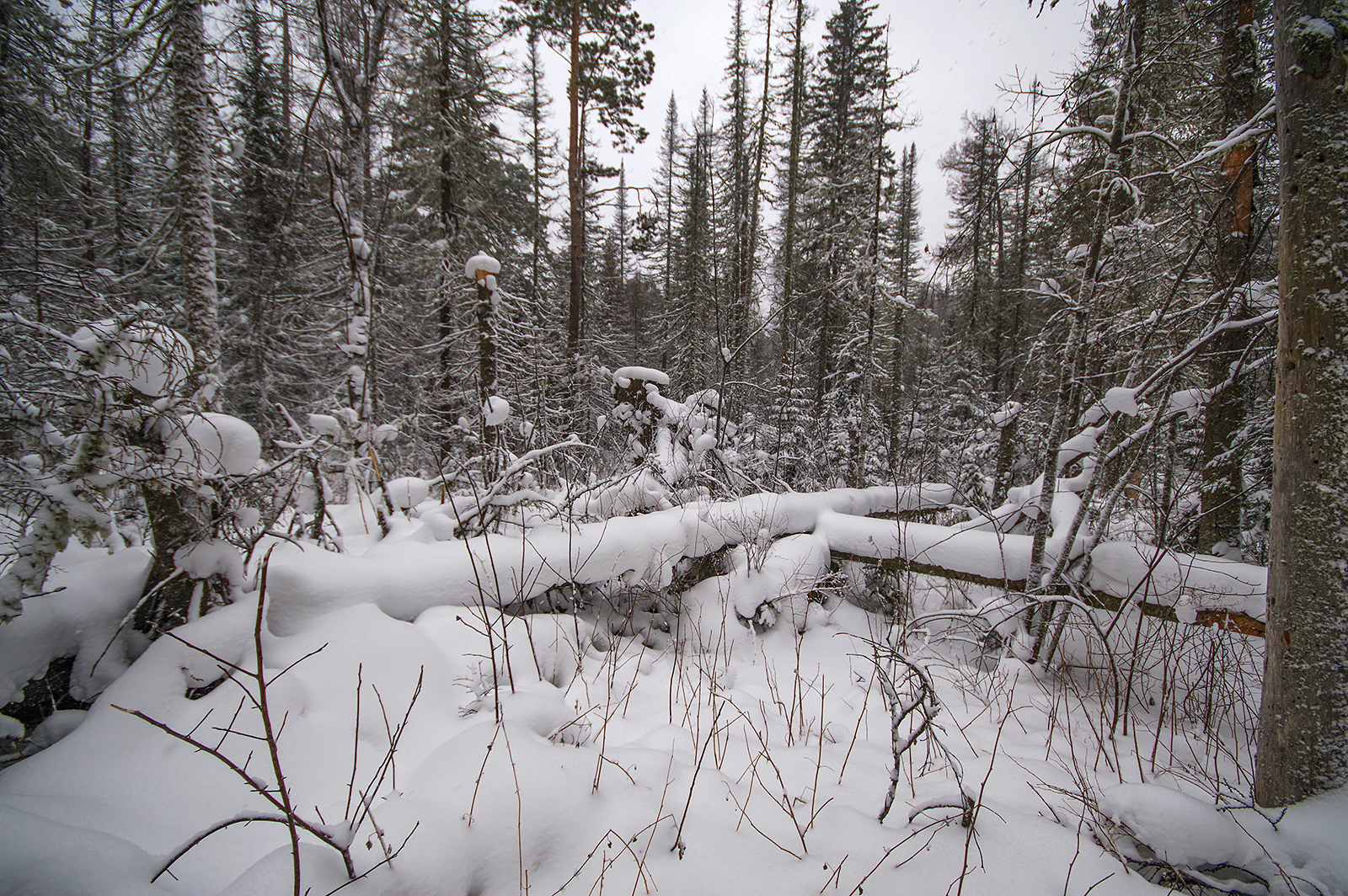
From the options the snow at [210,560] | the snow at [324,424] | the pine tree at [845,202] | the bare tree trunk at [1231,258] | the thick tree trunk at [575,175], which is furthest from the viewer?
the pine tree at [845,202]

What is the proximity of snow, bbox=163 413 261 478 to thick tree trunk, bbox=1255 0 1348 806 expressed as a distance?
4.16m

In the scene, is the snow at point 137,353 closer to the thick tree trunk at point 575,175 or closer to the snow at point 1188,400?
the snow at point 1188,400

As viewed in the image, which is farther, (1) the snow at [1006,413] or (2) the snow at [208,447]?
(1) the snow at [1006,413]

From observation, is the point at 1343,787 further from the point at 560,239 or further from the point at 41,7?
the point at 560,239

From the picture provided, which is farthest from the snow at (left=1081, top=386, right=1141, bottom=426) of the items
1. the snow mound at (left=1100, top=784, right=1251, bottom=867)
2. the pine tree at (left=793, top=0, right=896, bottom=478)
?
the pine tree at (left=793, top=0, right=896, bottom=478)

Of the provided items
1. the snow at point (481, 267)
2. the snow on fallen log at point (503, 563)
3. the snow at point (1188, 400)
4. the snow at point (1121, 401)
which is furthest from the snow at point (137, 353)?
the snow at point (1188, 400)

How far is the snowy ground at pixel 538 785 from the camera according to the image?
1373 mm

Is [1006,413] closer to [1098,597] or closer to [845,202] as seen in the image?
[1098,597]

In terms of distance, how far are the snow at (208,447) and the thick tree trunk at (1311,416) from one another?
4164 mm

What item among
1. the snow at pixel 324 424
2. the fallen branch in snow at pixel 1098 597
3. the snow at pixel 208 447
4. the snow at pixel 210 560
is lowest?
the fallen branch in snow at pixel 1098 597

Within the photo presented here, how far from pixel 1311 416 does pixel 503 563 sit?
3720mm

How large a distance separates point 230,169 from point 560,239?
8.16 meters

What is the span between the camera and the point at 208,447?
2.16 meters

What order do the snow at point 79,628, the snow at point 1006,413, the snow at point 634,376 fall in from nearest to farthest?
the snow at point 79,628
the snow at point 1006,413
the snow at point 634,376
